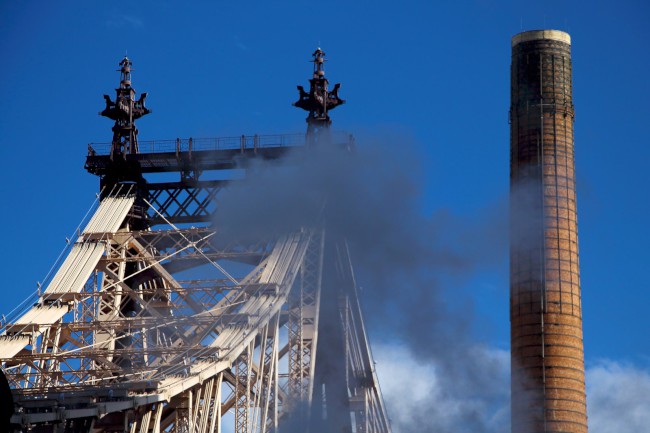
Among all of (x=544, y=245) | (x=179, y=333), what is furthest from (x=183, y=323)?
(x=544, y=245)

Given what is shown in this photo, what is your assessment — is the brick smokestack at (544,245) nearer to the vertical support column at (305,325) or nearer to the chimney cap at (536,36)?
the chimney cap at (536,36)

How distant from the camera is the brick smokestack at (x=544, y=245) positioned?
428 ft

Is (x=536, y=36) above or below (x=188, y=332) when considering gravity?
above

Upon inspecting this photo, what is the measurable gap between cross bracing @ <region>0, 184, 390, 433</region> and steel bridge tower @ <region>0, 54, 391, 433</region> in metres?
→ 0.11

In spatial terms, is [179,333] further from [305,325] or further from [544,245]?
[544,245]

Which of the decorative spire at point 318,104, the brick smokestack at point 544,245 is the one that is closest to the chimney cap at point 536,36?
the brick smokestack at point 544,245

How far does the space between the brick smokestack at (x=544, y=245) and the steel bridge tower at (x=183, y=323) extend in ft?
33.4

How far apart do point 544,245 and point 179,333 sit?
3635 cm

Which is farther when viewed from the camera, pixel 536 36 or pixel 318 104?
pixel 536 36

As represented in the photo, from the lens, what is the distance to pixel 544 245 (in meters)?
134

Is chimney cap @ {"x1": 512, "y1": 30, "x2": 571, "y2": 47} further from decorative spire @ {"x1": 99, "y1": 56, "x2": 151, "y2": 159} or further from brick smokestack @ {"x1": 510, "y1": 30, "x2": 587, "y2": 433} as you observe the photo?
decorative spire @ {"x1": 99, "y1": 56, "x2": 151, "y2": 159}

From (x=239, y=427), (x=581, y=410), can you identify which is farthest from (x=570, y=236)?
(x=239, y=427)

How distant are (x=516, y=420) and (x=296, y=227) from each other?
921 inches

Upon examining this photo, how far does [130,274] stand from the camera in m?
118
